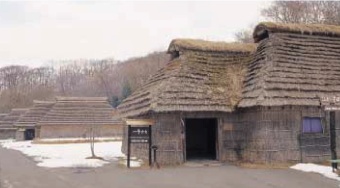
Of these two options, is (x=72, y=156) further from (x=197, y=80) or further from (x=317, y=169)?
(x=317, y=169)

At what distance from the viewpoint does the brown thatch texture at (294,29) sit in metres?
19.8

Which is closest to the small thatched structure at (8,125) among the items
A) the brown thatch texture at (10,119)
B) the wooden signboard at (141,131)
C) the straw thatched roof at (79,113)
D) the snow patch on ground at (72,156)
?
the brown thatch texture at (10,119)

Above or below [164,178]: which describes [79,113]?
above

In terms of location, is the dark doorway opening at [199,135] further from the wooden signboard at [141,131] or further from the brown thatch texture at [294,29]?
the wooden signboard at [141,131]

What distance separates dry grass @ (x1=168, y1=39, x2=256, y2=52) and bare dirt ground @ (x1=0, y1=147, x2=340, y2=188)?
580cm

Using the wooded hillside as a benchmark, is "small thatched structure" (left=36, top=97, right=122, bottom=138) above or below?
below

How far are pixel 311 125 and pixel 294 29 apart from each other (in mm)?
4503

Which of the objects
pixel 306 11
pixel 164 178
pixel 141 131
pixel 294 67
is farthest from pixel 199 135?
pixel 306 11

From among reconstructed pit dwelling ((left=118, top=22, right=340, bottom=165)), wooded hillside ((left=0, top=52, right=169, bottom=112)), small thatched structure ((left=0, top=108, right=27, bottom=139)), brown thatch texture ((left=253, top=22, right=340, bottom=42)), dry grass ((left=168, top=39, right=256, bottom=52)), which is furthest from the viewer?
wooded hillside ((left=0, top=52, right=169, bottom=112))

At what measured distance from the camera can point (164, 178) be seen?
45.8 ft

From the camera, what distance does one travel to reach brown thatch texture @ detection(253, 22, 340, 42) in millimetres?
19812

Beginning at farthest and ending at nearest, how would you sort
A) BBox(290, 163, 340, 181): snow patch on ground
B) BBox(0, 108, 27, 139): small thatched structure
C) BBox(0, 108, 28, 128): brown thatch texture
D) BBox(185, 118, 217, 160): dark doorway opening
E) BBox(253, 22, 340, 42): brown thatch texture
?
BBox(0, 108, 27, 139): small thatched structure < BBox(0, 108, 28, 128): brown thatch texture < BBox(185, 118, 217, 160): dark doorway opening < BBox(253, 22, 340, 42): brown thatch texture < BBox(290, 163, 340, 181): snow patch on ground

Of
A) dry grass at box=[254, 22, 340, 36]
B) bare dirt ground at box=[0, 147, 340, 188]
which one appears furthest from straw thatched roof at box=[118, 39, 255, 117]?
bare dirt ground at box=[0, 147, 340, 188]

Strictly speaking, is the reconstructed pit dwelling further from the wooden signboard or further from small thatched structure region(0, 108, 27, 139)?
small thatched structure region(0, 108, 27, 139)
